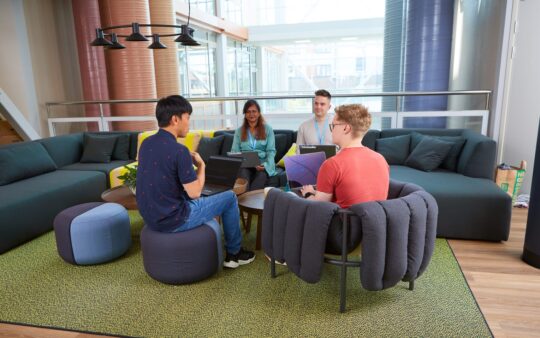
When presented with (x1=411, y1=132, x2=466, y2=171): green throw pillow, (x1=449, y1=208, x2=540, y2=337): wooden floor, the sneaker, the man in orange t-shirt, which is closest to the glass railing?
(x1=411, y1=132, x2=466, y2=171): green throw pillow

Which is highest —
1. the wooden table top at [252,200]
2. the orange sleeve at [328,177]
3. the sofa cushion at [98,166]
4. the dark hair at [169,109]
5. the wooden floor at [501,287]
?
the dark hair at [169,109]

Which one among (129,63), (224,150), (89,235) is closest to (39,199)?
(89,235)

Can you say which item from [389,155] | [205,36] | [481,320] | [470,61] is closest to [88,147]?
[389,155]

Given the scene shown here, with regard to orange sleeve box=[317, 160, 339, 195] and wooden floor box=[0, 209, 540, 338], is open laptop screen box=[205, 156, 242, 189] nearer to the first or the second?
orange sleeve box=[317, 160, 339, 195]

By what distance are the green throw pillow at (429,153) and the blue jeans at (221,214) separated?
2.10 meters

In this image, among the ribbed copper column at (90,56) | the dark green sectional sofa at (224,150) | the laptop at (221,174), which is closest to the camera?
the laptop at (221,174)

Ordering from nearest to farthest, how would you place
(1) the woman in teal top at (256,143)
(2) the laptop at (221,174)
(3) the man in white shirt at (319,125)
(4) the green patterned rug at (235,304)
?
1. (4) the green patterned rug at (235,304)
2. (2) the laptop at (221,174)
3. (3) the man in white shirt at (319,125)
4. (1) the woman in teal top at (256,143)

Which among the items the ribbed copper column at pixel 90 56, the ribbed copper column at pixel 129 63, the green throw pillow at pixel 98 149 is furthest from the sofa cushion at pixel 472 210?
the ribbed copper column at pixel 90 56

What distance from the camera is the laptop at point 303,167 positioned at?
274 cm

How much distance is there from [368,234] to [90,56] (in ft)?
19.4

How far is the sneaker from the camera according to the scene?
2.75 metres

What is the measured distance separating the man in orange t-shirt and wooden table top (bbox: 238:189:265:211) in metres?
0.80

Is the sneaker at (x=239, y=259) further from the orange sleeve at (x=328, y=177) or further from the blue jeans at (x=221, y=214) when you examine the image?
the orange sleeve at (x=328, y=177)

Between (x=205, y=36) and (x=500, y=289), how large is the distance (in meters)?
9.85
